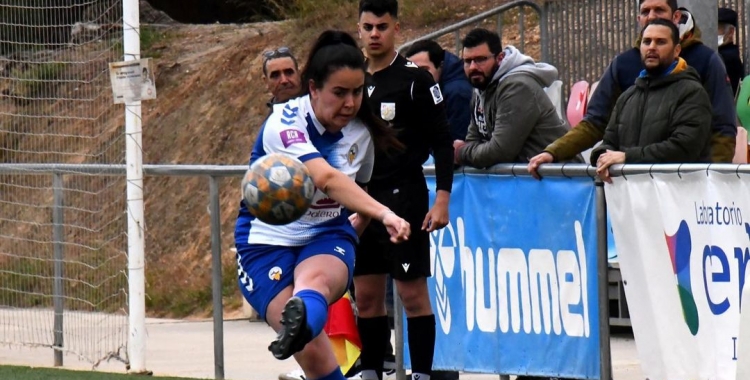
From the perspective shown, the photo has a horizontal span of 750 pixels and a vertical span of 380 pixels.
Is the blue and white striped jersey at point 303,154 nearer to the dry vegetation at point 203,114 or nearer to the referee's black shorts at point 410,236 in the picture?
the referee's black shorts at point 410,236

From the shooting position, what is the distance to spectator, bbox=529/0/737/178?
26.9 ft

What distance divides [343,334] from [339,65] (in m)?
3.09

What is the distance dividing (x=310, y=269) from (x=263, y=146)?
0.65 m

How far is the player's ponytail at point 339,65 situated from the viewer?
21.6 ft

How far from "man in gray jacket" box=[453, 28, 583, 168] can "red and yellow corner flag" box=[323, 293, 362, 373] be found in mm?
1215

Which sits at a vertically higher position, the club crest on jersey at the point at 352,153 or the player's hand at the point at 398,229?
the club crest on jersey at the point at 352,153

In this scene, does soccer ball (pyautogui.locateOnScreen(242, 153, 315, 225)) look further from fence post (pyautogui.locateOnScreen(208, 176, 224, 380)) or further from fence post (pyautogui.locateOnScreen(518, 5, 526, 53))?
fence post (pyautogui.locateOnScreen(518, 5, 526, 53))

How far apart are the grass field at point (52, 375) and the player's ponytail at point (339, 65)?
10.1 feet

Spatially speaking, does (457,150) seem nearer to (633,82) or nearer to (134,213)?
(633,82)

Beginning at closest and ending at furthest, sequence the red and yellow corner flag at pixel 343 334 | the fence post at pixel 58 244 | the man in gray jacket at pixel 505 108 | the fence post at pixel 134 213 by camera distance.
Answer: the man in gray jacket at pixel 505 108, the red and yellow corner flag at pixel 343 334, the fence post at pixel 134 213, the fence post at pixel 58 244

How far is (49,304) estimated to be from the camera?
11.0 meters

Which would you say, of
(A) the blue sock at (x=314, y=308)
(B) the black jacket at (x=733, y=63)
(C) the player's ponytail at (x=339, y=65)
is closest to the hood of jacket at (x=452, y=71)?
A: (B) the black jacket at (x=733, y=63)

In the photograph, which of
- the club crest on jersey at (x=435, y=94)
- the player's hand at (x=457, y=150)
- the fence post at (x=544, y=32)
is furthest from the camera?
the fence post at (x=544, y=32)

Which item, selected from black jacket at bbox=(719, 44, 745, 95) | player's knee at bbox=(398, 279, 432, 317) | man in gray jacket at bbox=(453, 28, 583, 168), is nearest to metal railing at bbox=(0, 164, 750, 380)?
man in gray jacket at bbox=(453, 28, 583, 168)
